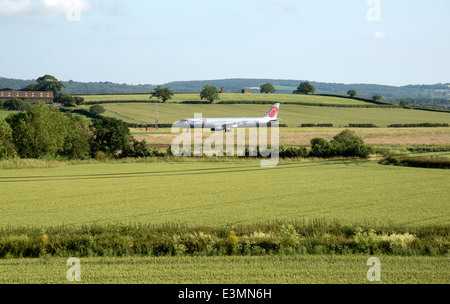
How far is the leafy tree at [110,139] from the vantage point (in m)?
62.4

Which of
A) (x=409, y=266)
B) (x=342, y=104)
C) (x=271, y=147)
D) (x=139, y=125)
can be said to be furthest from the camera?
(x=342, y=104)

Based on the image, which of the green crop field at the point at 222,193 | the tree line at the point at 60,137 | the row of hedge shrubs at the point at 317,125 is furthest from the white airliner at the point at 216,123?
the green crop field at the point at 222,193

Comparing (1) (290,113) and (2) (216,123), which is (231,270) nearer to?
(2) (216,123)

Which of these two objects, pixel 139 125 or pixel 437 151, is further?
pixel 139 125

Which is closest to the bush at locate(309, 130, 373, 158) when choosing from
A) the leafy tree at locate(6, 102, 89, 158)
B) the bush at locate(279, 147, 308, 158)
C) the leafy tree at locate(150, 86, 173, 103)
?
the bush at locate(279, 147, 308, 158)

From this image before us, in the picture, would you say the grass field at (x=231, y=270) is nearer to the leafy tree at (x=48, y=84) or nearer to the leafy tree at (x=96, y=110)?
the leafy tree at (x=96, y=110)

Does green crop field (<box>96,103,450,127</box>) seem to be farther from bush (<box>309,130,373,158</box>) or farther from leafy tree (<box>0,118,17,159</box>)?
leafy tree (<box>0,118,17,159</box>)

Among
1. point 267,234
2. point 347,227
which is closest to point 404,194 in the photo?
point 347,227

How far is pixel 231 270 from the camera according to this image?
15.9 meters

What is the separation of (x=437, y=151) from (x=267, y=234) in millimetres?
51879

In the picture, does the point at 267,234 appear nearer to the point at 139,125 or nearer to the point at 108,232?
the point at 108,232

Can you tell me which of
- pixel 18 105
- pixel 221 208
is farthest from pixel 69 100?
pixel 221 208

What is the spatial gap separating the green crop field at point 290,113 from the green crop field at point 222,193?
6153 centimetres
